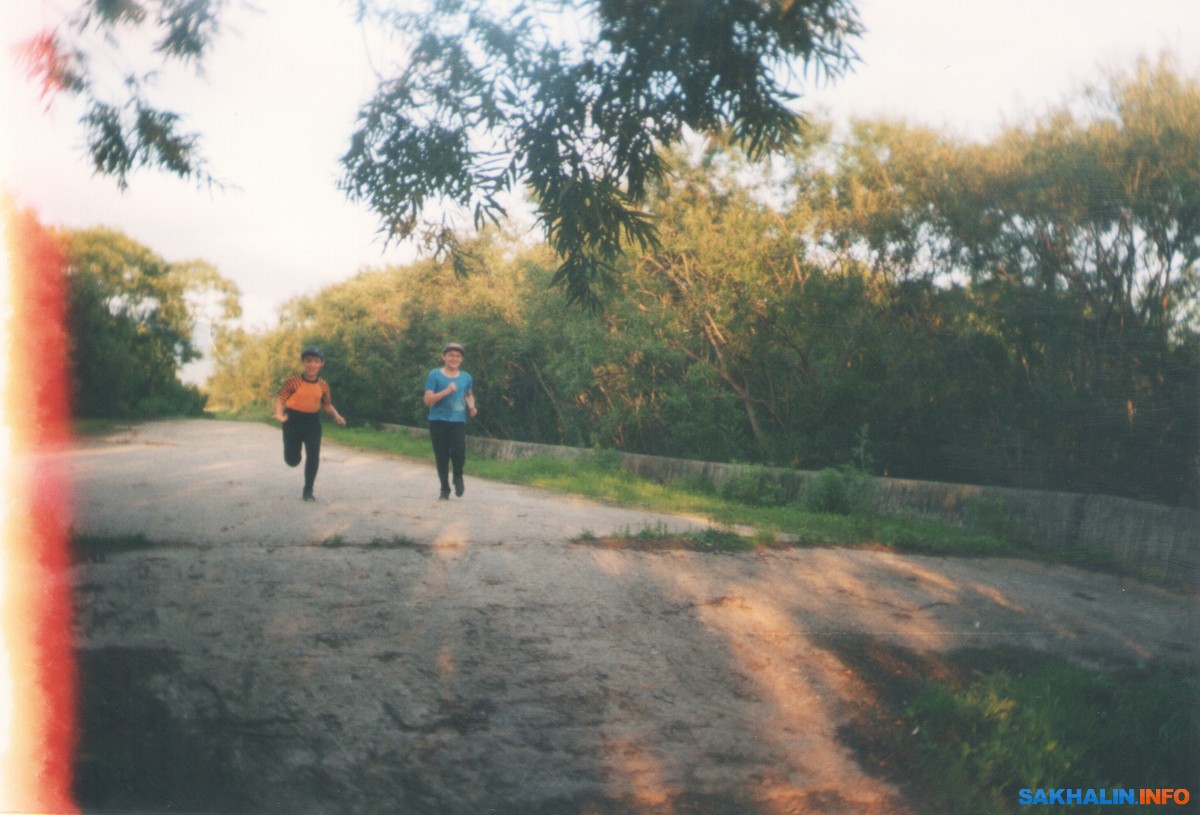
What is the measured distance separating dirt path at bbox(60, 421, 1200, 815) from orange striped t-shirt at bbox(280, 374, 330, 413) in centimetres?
92

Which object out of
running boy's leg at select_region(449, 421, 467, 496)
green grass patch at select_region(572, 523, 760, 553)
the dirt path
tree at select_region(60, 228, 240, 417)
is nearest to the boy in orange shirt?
the dirt path

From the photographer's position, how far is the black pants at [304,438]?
7859mm

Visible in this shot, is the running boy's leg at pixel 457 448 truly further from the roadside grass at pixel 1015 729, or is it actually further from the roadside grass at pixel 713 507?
the roadside grass at pixel 1015 729

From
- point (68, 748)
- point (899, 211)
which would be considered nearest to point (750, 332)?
point (899, 211)

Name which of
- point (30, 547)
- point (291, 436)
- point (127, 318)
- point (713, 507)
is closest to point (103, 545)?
point (30, 547)

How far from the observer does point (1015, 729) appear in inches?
137

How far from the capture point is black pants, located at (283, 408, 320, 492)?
309 inches

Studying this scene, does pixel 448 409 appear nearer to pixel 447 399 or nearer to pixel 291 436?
pixel 447 399

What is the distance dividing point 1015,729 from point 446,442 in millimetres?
6266

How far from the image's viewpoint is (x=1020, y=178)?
629cm

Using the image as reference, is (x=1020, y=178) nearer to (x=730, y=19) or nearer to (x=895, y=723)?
(x=730, y=19)

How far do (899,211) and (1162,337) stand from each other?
2.48 meters

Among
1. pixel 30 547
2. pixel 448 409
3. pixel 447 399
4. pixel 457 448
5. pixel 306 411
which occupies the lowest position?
Result: pixel 30 547

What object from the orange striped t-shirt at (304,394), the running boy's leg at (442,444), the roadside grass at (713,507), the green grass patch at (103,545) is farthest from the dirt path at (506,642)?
the running boy's leg at (442,444)
